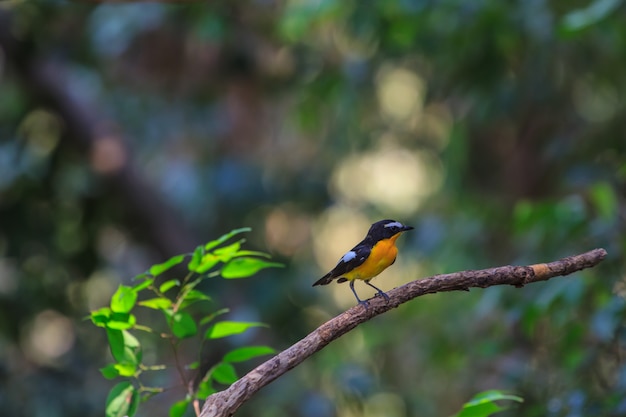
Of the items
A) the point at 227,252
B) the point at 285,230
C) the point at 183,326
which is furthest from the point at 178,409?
the point at 285,230

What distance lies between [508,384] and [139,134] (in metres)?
5.58

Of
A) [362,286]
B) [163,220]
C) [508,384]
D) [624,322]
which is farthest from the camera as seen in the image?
[362,286]

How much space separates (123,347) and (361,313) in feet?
2.00

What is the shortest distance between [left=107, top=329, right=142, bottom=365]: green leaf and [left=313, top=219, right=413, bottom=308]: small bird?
474mm

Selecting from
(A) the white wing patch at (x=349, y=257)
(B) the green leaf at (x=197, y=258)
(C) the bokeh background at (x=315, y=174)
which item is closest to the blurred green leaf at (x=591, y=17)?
(C) the bokeh background at (x=315, y=174)

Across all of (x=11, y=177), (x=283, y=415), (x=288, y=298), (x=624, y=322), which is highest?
(x=11, y=177)

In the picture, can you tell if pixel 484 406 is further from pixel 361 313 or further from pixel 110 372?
pixel 110 372

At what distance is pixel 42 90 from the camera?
601 cm

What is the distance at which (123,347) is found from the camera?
75.9 inches

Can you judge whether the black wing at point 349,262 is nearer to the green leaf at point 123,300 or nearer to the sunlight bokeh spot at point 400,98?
the green leaf at point 123,300

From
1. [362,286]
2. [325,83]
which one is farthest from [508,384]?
[362,286]

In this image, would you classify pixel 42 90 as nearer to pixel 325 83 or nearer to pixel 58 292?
pixel 58 292

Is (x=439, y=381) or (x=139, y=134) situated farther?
(x=139, y=134)

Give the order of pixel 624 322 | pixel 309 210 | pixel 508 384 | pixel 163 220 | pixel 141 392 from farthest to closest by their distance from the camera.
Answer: pixel 309 210 → pixel 163 220 → pixel 508 384 → pixel 624 322 → pixel 141 392
